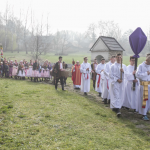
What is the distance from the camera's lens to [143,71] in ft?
19.0

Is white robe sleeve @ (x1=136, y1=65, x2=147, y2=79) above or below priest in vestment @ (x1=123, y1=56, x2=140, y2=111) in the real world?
above

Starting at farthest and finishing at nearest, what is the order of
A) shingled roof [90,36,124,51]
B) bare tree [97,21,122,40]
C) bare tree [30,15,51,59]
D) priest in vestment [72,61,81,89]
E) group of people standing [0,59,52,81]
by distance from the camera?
bare tree [97,21,122,40] < bare tree [30,15,51,59] < shingled roof [90,36,124,51] < group of people standing [0,59,52,81] < priest in vestment [72,61,81,89]

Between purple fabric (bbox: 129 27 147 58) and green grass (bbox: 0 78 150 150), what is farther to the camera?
purple fabric (bbox: 129 27 147 58)

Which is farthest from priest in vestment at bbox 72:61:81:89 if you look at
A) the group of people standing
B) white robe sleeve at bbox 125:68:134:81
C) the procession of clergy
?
white robe sleeve at bbox 125:68:134:81

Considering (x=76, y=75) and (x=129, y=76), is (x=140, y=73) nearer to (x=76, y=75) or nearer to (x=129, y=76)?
(x=129, y=76)

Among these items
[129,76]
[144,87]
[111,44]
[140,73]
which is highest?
[111,44]

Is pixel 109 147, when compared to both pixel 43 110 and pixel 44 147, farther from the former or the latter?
pixel 43 110

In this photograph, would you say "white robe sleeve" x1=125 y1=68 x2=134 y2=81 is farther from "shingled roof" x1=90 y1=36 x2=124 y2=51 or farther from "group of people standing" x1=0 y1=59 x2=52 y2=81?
"group of people standing" x1=0 y1=59 x2=52 y2=81

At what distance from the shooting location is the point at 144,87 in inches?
226

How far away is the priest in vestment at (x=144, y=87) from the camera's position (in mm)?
5697

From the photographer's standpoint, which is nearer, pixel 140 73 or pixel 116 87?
pixel 140 73

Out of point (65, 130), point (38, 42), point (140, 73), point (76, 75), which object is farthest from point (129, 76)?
point (38, 42)

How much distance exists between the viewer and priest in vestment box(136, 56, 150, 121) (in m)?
5.70

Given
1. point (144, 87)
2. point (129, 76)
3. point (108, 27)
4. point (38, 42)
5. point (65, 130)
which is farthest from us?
point (108, 27)
